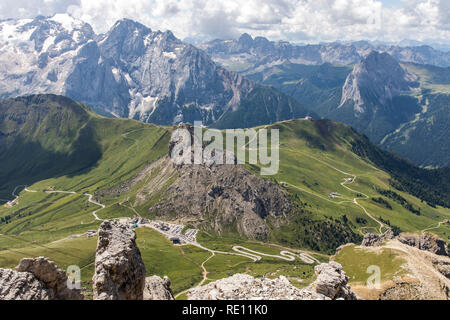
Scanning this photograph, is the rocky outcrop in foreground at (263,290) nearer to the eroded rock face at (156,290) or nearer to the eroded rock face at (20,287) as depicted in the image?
the eroded rock face at (156,290)

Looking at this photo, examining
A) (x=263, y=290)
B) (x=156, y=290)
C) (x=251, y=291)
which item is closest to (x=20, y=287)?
(x=156, y=290)

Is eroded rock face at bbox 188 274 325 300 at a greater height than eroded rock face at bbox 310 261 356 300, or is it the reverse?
eroded rock face at bbox 188 274 325 300

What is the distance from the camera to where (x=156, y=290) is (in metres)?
56.8

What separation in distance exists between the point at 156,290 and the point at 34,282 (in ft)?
72.7

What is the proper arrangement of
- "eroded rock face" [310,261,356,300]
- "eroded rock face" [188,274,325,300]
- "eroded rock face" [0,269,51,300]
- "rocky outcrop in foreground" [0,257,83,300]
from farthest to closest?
"eroded rock face" [310,261,356,300] < "eroded rock face" [188,274,325,300] < "rocky outcrop in foreground" [0,257,83,300] < "eroded rock face" [0,269,51,300]

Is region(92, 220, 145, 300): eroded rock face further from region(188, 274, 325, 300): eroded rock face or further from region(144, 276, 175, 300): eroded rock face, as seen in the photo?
region(188, 274, 325, 300): eroded rock face

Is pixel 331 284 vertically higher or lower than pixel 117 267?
lower

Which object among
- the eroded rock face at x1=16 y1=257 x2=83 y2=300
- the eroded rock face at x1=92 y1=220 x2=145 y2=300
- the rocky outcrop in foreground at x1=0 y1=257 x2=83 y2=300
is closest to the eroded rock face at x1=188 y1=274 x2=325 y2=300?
the eroded rock face at x1=92 y1=220 x2=145 y2=300

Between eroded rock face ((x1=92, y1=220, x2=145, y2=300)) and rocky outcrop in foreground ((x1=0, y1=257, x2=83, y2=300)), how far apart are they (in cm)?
427

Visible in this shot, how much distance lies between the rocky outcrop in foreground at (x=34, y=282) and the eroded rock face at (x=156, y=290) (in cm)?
1351

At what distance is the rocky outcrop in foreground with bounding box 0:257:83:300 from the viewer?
37.2m

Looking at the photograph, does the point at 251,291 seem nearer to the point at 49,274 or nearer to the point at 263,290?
the point at 263,290

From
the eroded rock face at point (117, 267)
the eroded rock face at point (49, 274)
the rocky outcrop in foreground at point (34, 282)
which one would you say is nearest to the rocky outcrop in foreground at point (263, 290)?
the eroded rock face at point (117, 267)
